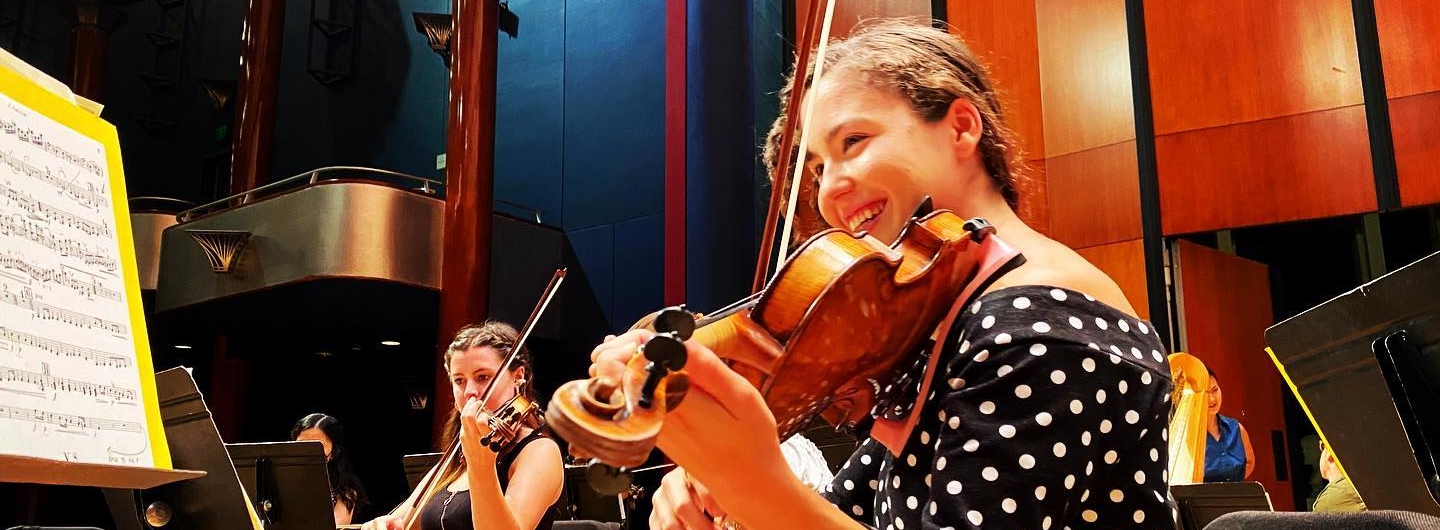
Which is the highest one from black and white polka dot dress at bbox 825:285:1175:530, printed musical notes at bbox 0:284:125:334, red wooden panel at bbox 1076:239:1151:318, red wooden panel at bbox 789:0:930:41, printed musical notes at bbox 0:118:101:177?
red wooden panel at bbox 789:0:930:41

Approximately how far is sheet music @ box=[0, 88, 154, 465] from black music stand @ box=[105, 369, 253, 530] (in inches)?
16.5

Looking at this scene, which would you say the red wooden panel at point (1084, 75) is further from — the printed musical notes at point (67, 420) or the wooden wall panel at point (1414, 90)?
the printed musical notes at point (67, 420)

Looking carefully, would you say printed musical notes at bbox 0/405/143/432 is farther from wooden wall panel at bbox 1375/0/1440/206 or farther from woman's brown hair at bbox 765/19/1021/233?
wooden wall panel at bbox 1375/0/1440/206

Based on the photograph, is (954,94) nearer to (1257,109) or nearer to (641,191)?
(1257,109)

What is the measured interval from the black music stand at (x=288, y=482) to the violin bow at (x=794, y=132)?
3.05 metres

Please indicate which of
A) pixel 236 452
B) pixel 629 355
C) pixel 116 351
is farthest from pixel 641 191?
pixel 629 355

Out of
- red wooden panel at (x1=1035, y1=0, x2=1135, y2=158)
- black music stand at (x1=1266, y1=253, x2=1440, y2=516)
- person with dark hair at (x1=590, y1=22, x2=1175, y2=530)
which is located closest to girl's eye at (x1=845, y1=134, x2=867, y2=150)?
person with dark hair at (x1=590, y1=22, x2=1175, y2=530)

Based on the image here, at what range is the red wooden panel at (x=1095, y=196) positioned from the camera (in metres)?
6.73

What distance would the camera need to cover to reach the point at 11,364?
1222 mm

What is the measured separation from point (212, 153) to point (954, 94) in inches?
492

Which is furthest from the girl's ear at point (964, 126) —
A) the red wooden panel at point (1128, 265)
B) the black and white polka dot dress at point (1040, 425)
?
the red wooden panel at point (1128, 265)

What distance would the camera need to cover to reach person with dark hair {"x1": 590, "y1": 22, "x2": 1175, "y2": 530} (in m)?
0.88

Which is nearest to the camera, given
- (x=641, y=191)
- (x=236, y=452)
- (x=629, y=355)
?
(x=629, y=355)

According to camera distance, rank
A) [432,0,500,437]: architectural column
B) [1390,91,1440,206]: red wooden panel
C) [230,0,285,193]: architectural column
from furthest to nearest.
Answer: [230,0,285,193]: architectural column < [432,0,500,437]: architectural column < [1390,91,1440,206]: red wooden panel
